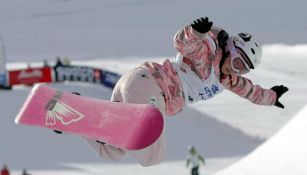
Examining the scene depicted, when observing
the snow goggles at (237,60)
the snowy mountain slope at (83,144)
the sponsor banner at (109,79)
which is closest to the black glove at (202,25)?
the snow goggles at (237,60)

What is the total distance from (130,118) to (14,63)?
2277cm

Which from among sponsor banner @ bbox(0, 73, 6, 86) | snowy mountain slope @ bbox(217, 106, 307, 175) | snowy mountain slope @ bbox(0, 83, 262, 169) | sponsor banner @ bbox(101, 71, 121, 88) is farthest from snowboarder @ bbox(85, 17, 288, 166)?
sponsor banner @ bbox(0, 73, 6, 86)

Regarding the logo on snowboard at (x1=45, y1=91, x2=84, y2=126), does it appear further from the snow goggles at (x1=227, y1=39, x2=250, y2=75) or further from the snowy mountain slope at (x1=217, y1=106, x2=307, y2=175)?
the snowy mountain slope at (x1=217, y1=106, x2=307, y2=175)

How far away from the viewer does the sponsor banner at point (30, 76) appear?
21.3m

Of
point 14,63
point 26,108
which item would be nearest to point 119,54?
point 14,63

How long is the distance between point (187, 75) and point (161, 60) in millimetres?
20260

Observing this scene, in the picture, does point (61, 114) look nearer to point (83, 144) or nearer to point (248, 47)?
point (248, 47)

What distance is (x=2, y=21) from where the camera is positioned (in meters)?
38.8

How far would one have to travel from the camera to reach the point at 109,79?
67.9 feet

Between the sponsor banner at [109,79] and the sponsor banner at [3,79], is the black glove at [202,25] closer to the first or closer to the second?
the sponsor banner at [109,79]

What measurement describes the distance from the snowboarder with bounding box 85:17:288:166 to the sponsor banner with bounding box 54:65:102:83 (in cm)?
1488

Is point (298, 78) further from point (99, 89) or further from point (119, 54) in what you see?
point (119, 54)

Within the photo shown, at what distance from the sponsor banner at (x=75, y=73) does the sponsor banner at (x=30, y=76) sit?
0.94ft

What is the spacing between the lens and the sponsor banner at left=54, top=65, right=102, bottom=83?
21.4 m
